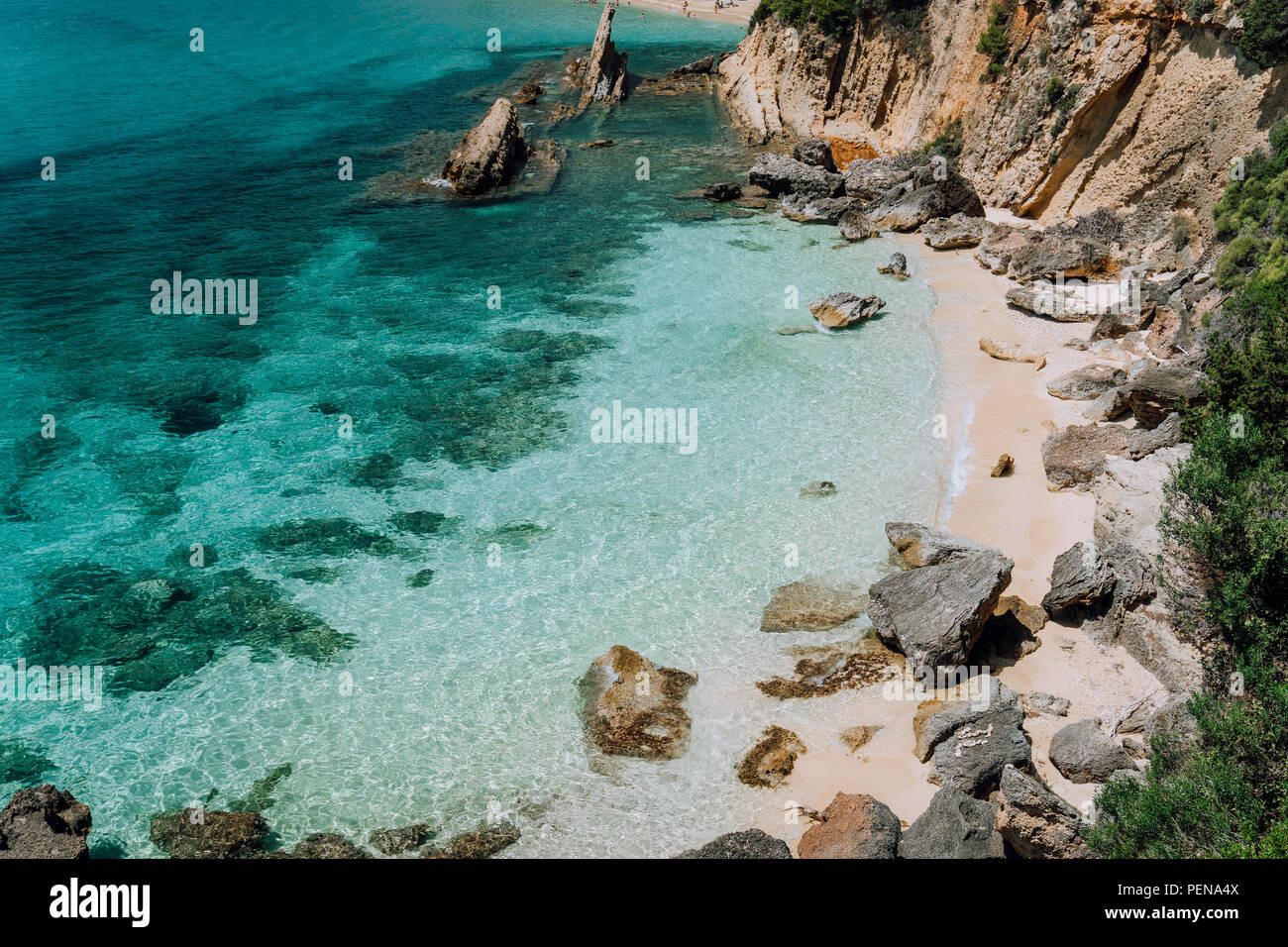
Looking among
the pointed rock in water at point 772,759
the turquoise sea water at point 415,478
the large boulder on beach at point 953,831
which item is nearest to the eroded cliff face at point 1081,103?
the turquoise sea water at point 415,478

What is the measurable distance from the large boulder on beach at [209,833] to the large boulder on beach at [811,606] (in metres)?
11.8

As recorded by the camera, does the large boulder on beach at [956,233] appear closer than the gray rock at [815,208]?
Yes

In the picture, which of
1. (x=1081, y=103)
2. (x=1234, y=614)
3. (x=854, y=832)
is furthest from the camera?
(x=1081, y=103)

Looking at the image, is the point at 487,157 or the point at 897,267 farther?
the point at 487,157

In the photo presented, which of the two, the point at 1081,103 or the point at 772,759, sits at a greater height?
the point at 1081,103

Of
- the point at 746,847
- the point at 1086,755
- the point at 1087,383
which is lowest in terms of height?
the point at 746,847

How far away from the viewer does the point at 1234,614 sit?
17672mm

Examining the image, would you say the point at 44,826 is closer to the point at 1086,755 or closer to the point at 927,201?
the point at 1086,755

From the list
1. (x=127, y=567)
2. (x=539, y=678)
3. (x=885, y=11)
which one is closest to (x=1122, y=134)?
(x=885, y=11)

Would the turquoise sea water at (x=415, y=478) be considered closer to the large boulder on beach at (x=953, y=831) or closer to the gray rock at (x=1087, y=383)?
the large boulder on beach at (x=953, y=831)

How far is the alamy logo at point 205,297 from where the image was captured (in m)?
38.7

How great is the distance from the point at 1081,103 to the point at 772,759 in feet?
113

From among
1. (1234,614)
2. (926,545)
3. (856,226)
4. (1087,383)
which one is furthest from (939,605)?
(856,226)
